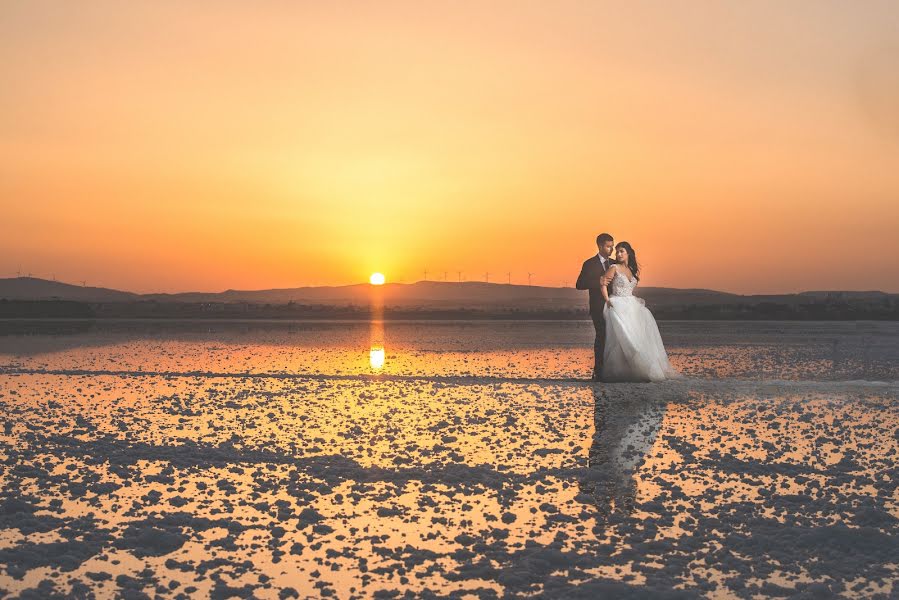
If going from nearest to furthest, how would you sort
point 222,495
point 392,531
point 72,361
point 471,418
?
1. point 392,531
2. point 222,495
3. point 471,418
4. point 72,361

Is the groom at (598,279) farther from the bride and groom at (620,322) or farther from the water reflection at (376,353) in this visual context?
the water reflection at (376,353)

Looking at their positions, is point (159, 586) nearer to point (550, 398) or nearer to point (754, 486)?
point (754, 486)

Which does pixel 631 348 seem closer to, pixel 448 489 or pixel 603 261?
pixel 603 261

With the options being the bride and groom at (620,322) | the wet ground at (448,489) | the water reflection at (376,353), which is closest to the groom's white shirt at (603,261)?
the bride and groom at (620,322)

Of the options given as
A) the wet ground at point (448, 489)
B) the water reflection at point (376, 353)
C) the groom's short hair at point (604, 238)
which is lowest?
the wet ground at point (448, 489)

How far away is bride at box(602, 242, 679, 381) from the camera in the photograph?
21516mm

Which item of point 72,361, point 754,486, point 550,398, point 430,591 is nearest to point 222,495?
point 430,591

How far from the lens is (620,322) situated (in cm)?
2167

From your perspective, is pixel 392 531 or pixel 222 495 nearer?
pixel 392 531

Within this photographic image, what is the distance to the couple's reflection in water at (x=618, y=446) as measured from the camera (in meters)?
9.09

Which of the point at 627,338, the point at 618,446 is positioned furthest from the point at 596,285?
the point at 618,446

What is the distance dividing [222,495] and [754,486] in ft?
19.1

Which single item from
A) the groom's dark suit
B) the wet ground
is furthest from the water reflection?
the groom's dark suit

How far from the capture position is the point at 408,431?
13375mm
